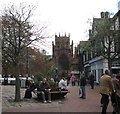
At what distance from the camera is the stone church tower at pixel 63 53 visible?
281 ft

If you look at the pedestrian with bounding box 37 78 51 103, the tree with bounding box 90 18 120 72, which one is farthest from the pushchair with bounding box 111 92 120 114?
the tree with bounding box 90 18 120 72

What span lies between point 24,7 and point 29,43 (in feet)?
8.41

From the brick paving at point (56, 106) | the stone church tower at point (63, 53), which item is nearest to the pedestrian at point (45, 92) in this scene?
the brick paving at point (56, 106)

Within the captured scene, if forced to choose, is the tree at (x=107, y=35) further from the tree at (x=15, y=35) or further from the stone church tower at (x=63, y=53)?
the stone church tower at (x=63, y=53)

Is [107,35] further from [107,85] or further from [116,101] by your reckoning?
[116,101]

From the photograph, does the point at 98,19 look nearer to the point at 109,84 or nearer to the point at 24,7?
the point at 24,7

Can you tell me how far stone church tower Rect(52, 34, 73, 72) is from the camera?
85.8 m

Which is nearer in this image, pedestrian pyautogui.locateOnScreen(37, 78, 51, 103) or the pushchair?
the pushchair

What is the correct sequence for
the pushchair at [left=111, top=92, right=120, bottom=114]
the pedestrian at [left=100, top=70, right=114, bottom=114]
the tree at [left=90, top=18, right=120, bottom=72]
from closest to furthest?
the pushchair at [left=111, top=92, right=120, bottom=114] < the pedestrian at [left=100, top=70, right=114, bottom=114] < the tree at [left=90, top=18, right=120, bottom=72]

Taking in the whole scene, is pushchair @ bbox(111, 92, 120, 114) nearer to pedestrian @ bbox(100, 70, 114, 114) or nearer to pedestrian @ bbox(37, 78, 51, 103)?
pedestrian @ bbox(100, 70, 114, 114)

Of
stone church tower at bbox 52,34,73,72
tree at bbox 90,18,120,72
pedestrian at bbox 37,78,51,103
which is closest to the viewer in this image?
pedestrian at bbox 37,78,51,103

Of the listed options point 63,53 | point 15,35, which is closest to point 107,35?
point 15,35

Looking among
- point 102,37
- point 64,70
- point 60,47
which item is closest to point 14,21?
point 102,37

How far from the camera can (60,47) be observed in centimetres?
9644
